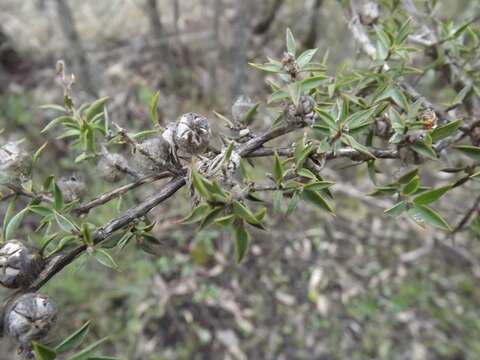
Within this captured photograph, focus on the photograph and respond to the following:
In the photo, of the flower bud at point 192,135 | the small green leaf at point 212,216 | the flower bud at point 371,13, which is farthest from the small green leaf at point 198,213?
the flower bud at point 371,13

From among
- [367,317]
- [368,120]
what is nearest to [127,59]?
[367,317]

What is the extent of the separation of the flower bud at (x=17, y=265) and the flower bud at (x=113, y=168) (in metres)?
0.24

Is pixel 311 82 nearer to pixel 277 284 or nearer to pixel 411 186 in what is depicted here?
pixel 411 186

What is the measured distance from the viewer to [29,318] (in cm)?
69

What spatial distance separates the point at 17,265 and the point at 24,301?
63 mm

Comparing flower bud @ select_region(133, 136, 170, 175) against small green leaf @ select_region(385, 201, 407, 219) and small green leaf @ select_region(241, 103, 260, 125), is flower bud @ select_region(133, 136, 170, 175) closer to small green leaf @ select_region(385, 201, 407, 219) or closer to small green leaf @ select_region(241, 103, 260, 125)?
small green leaf @ select_region(241, 103, 260, 125)

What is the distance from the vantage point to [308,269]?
3324 millimetres

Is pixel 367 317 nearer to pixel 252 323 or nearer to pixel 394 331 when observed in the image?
pixel 394 331

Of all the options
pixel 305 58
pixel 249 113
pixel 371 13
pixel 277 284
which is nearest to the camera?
pixel 305 58

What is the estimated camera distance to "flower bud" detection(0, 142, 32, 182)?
0.86 meters

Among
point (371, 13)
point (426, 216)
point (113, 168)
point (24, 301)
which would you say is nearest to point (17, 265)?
point (24, 301)

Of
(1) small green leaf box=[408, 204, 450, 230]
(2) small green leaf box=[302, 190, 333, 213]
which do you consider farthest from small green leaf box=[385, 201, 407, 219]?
(2) small green leaf box=[302, 190, 333, 213]

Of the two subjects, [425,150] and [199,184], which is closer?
[199,184]

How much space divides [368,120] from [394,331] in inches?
109
